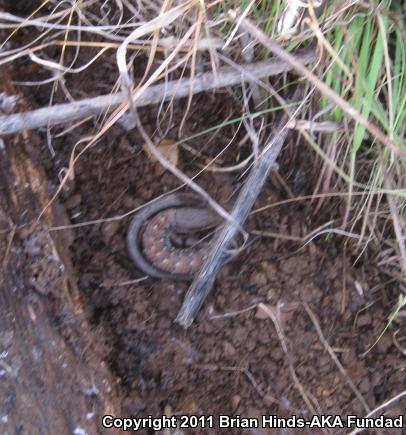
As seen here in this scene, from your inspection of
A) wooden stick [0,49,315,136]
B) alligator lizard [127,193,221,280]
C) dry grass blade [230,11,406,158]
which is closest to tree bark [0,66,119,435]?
wooden stick [0,49,315,136]

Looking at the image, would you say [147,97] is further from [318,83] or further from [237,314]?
[237,314]

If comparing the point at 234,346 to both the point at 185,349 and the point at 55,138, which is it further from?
the point at 55,138

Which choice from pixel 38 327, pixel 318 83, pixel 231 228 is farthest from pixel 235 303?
pixel 318 83

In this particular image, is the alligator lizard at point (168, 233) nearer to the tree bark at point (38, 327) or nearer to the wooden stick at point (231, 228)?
the wooden stick at point (231, 228)

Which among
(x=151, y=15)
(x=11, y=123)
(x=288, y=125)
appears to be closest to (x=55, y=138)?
(x=11, y=123)

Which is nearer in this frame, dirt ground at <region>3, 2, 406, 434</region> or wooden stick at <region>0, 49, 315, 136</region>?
wooden stick at <region>0, 49, 315, 136</region>

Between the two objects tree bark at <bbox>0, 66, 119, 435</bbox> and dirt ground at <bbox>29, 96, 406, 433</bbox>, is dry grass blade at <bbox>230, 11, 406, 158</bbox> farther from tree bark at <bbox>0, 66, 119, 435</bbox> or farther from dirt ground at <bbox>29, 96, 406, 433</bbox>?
tree bark at <bbox>0, 66, 119, 435</bbox>
